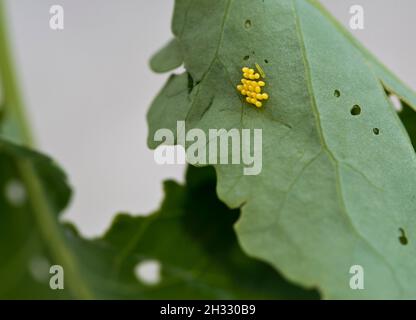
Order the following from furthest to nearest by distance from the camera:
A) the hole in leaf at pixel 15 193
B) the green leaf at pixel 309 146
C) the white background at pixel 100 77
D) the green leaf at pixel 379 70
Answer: the white background at pixel 100 77 < the hole in leaf at pixel 15 193 < the green leaf at pixel 379 70 < the green leaf at pixel 309 146

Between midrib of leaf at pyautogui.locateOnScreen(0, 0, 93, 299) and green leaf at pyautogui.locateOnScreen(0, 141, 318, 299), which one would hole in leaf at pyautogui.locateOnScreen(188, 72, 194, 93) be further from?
midrib of leaf at pyautogui.locateOnScreen(0, 0, 93, 299)

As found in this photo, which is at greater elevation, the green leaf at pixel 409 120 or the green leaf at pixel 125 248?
the green leaf at pixel 409 120

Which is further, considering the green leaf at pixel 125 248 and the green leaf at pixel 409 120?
the green leaf at pixel 125 248

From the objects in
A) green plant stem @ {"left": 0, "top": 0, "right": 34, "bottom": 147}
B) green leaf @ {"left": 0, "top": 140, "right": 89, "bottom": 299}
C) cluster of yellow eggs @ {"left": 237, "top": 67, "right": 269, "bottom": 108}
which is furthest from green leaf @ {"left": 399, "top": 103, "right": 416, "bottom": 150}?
green plant stem @ {"left": 0, "top": 0, "right": 34, "bottom": 147}

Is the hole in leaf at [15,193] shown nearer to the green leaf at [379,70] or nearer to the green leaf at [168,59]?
the green leaf at [168,59]

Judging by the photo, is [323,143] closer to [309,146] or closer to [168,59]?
[309,146]

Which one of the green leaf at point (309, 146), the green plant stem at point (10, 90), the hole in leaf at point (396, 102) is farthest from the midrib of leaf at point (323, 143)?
the green plant stem at point (10, 90)
